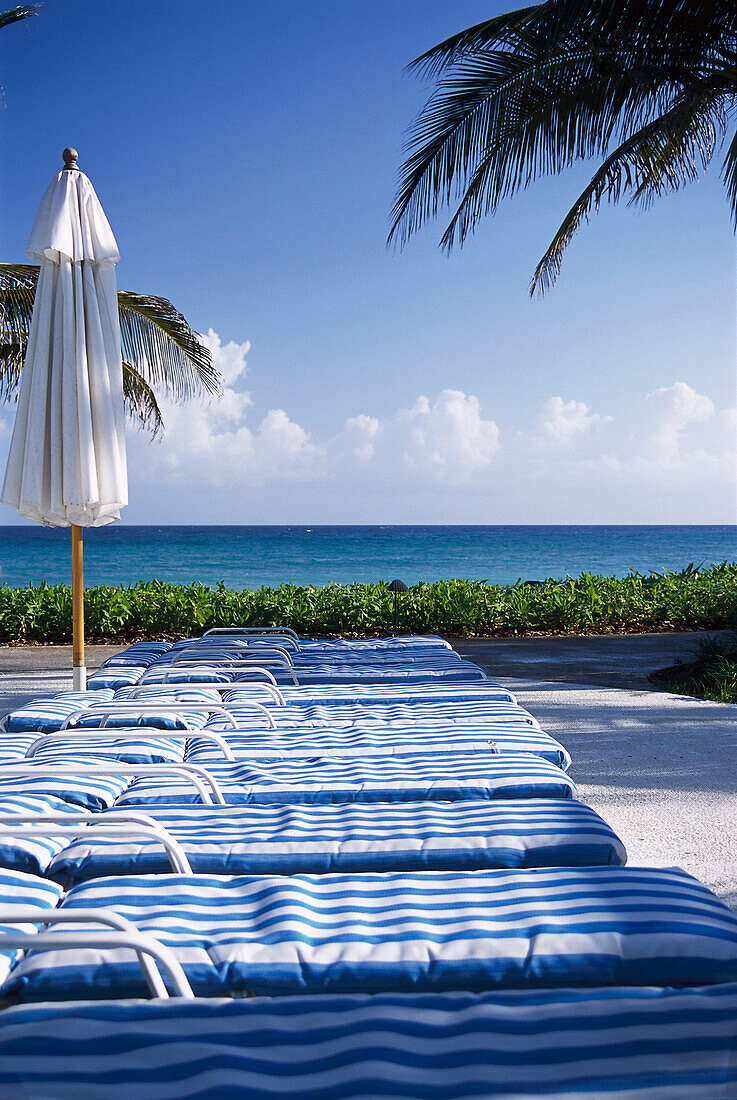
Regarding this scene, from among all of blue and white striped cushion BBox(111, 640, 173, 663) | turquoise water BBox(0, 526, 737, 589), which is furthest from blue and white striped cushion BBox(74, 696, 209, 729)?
turquoise water BBox(0, 526, 737, 589)

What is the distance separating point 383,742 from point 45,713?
69.3 inches

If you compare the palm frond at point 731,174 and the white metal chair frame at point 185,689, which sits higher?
the palm frond at point 731,174

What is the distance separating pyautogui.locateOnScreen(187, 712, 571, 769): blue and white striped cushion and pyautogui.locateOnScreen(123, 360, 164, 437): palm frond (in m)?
7.34

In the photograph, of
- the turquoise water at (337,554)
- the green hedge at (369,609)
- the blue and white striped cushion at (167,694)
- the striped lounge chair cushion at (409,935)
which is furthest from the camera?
the turquoise water at (337,554)

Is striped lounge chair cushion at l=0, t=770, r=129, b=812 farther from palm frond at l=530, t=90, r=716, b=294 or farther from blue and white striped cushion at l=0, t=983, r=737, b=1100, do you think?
palm frond at l=530, t=90, r=716, b=294

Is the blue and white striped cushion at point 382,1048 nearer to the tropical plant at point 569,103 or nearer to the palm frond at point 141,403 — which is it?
the tropical plant at point 569,103

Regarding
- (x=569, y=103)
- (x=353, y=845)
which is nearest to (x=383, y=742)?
(x=353, y=845)

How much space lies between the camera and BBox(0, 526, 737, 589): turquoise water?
3800 cm

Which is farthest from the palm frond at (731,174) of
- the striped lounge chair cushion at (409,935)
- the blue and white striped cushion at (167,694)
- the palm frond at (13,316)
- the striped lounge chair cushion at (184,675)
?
the striped lounge chair cushion at (409,935)

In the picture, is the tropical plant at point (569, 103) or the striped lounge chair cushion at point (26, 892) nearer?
the striped lounge chair cushion at point (26, 892)

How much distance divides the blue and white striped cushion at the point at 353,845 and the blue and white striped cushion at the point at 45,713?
1655 millimetres

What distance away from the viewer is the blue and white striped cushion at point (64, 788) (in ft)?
8.71

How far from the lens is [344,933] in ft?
5.66

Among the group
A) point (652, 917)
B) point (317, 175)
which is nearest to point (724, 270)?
point (317, 175)
